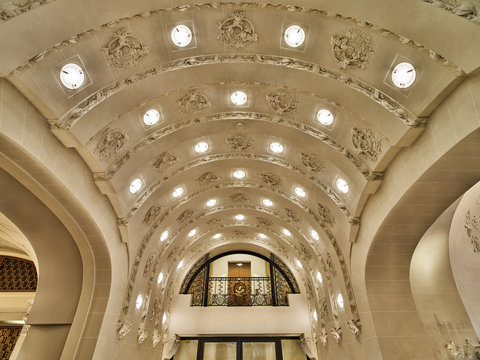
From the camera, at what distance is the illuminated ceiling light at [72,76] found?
220 inches

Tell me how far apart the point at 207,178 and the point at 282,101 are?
5249 millimetres

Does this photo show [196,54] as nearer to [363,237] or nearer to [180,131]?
[180,131]

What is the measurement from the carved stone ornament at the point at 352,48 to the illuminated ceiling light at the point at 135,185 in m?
7.30

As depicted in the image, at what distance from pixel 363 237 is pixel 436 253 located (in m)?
4.09

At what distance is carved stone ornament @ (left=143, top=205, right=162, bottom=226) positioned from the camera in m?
10.4

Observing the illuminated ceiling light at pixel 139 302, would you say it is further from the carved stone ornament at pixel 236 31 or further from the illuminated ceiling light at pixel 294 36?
the illuminated ceiling light at pixel 294 36

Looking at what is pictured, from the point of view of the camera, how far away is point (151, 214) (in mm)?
10586

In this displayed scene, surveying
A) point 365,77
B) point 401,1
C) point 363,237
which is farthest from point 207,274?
point 401,1

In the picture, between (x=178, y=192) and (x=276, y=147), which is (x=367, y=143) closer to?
(x=276, y=147)

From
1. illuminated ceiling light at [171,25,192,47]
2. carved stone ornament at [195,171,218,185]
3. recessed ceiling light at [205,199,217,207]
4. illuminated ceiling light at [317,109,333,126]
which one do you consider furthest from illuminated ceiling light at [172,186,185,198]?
illuminated ceiling light at [317,109,333,126]

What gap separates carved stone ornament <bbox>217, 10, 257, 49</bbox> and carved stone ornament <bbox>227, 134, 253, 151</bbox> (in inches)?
145

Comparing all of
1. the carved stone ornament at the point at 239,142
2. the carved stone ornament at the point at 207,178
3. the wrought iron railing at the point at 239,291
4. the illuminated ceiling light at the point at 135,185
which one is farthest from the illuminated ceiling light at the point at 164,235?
the wrought iron railing at the point at 239,291

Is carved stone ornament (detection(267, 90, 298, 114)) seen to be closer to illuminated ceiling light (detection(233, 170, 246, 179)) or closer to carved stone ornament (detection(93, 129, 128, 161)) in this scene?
illuminated ceiling light (detection(233, 170, 246, 179))

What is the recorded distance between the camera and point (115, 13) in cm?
535
